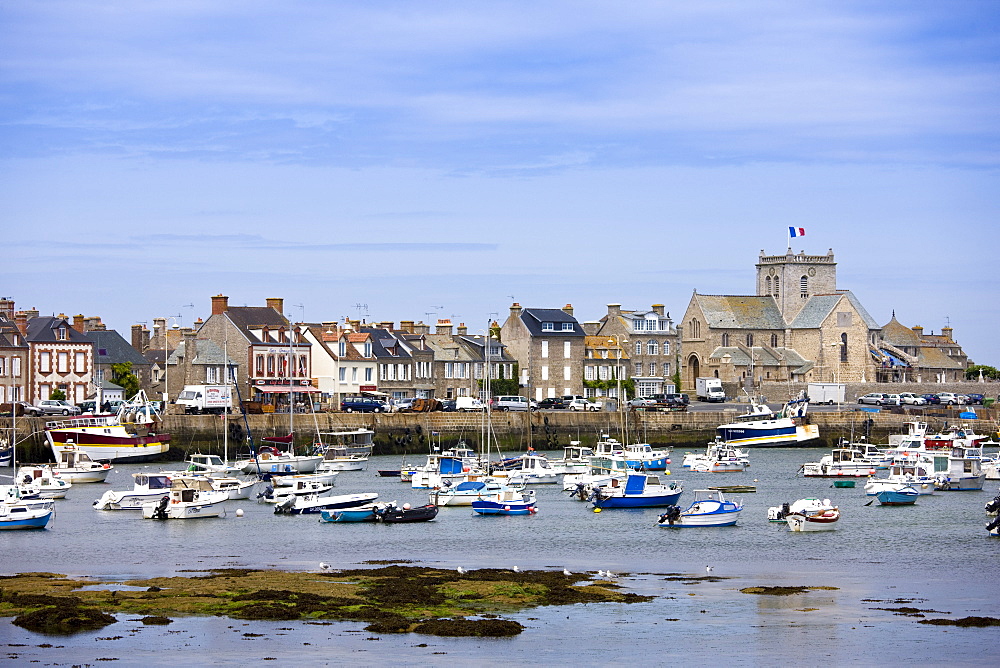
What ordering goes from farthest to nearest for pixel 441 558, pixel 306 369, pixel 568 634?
pixel 306 369, pixel 441 558, pixel 568 634

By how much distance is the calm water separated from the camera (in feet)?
99.3

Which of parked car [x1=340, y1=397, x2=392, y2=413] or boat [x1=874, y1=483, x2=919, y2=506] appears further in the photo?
parked car [x1=340, y1=397, x2=392, y2=413]

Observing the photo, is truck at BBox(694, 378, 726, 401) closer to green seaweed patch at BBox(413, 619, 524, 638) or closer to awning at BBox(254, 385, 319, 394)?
awning at BBox(254, 385, 319, 394)

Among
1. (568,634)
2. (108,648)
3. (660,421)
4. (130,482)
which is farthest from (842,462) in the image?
(108,648)

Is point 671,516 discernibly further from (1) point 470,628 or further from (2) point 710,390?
(2) point 710,390

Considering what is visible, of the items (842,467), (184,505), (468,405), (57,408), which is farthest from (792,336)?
(184,505)

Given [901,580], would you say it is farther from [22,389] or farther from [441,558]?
[22,389]

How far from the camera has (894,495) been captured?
6159 cm

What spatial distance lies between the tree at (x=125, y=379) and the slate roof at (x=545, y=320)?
1124 inches

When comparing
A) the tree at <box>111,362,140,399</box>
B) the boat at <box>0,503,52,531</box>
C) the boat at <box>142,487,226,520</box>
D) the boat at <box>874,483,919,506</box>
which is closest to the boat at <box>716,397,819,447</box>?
the boat at <box>874,483,919,506</box>

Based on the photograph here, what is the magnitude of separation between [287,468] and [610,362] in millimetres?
49016

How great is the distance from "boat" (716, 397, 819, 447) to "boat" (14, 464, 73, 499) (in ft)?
157

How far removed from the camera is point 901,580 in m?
39.8

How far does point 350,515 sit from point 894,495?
74.1 ft
